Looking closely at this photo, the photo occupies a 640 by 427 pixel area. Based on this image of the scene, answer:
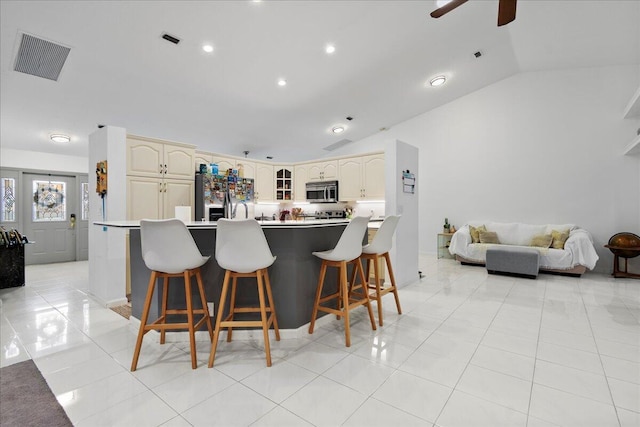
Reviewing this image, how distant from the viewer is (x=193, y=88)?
4375 mm

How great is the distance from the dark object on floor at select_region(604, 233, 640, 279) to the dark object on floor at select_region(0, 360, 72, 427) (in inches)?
274

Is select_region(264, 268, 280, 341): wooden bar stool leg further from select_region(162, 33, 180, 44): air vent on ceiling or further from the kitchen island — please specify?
select_region(162, 33, 180, 44): air vent on ceiling

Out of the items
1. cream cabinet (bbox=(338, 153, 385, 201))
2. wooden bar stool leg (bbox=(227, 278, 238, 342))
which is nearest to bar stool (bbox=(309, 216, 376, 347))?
wooden bar stool leg (bbox=(227, 278, 238, 342))

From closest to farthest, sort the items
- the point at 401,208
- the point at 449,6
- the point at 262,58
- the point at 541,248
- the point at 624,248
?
the point at 449,6
the point at 262,58
the point at 401,208
the point at 624,248
the point at 541,248

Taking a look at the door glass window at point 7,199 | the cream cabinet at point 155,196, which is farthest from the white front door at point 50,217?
the cream cabinet at point 155,196

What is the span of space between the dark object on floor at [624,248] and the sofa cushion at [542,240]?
2.44 ft

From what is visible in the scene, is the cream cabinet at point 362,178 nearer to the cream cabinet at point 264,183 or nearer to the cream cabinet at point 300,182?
the cream cabinet at point 300,182

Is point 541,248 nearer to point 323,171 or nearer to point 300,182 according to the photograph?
point 323,171

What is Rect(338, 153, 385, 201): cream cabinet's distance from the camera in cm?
495

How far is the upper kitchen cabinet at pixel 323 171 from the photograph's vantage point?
5539 millimetres

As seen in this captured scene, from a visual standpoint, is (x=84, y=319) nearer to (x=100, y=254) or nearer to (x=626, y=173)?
(x=100, y=254)

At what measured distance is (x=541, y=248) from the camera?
5086mm

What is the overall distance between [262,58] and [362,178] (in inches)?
96.4

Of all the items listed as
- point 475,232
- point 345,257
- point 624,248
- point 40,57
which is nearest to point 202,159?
point 40,57
